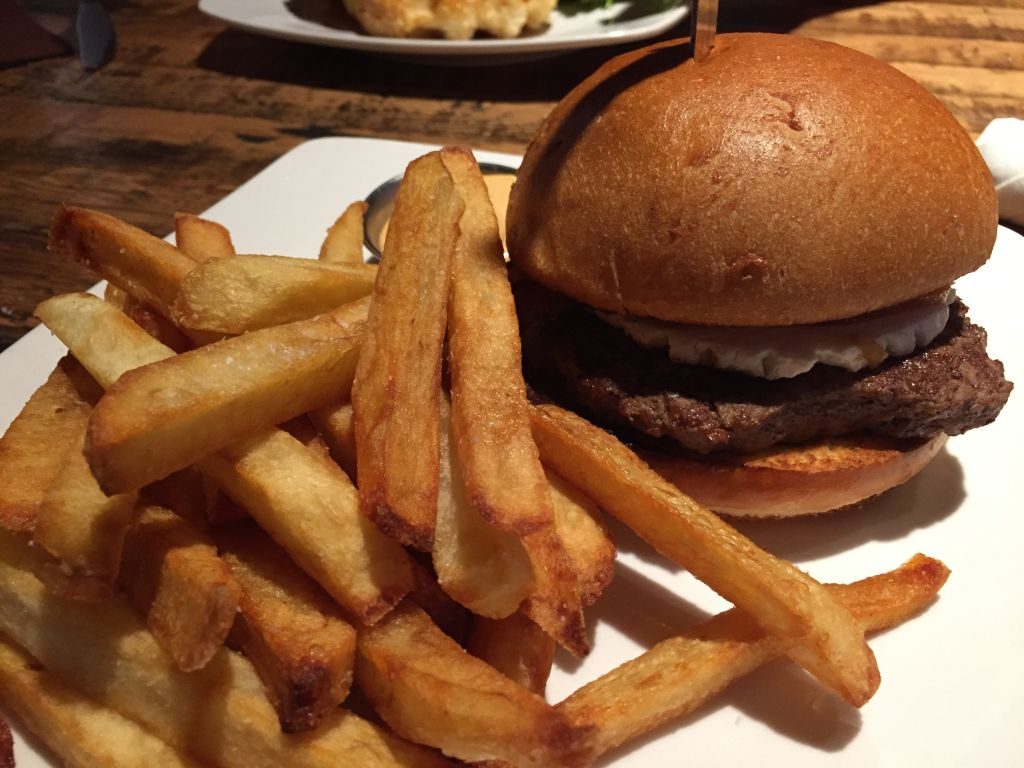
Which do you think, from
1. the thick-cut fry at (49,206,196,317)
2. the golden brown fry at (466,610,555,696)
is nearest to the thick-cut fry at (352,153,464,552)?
the golden brown fry at (466,610,555,696)

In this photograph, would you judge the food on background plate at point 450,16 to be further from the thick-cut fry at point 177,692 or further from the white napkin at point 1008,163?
A: the thick-cut fry at point 177,692

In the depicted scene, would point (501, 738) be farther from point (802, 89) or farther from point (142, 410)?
point (802, 89)

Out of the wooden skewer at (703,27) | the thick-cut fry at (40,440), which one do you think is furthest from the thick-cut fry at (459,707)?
the wooden skewer at (703,27)

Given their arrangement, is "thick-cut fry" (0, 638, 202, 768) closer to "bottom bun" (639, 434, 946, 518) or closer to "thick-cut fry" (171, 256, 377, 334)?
"thick-cut fry" (171, 256, 377, 334)

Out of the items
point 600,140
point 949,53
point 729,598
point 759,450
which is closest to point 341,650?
point 729,598

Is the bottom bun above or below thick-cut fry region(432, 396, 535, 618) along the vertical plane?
below
